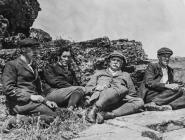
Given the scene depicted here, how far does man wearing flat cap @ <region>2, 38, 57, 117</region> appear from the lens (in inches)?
328

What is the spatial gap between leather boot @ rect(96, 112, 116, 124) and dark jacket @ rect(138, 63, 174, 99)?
1702mm

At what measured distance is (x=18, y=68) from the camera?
8719 mm

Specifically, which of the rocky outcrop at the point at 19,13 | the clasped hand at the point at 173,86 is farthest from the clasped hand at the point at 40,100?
→ the rocky outcrop at the point at 19,13

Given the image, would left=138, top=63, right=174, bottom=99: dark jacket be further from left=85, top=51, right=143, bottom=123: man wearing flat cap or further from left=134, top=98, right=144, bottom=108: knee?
left=134, top=98, right=144, bottom=108: knee

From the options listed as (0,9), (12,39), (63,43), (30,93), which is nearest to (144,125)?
(30,93)

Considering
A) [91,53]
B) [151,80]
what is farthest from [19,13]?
[151,80]

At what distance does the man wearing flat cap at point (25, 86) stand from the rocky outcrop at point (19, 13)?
3.59 metres

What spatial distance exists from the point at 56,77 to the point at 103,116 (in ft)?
5.84

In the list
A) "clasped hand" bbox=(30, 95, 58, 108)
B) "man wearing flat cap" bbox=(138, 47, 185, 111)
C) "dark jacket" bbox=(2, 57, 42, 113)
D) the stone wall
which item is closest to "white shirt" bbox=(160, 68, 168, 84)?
"man wearing flat cap" bbox=(138, 47, 185, 111)

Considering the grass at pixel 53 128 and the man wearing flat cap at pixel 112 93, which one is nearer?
the grass at pixel 53 128

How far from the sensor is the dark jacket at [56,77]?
9.39m

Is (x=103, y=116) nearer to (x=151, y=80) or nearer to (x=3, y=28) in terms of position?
(x=151, y=80)

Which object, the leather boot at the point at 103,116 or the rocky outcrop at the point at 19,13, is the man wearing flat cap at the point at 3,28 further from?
the leather boot at the point at 103,116

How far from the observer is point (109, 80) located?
9.65 meters
